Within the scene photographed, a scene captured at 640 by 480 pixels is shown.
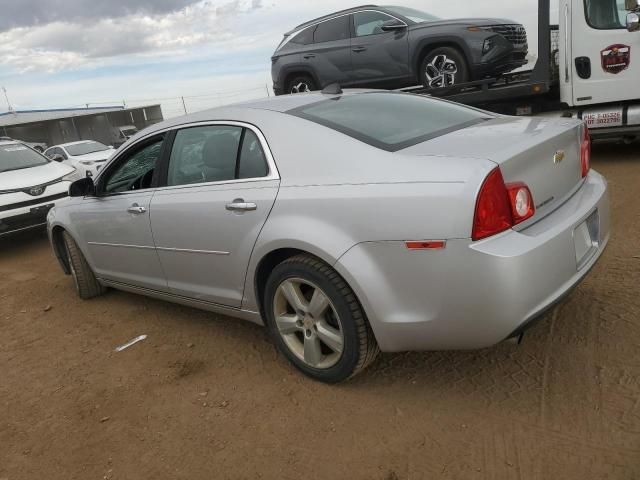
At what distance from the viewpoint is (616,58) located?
696 cm

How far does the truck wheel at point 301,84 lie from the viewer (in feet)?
30.7

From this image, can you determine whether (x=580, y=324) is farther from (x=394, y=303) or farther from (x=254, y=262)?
(x=254, y=262)

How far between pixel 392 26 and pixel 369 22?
482 millimetres

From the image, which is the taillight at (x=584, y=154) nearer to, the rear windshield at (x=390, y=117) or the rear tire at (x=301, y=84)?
the rear windshield at (x=390, y=117)

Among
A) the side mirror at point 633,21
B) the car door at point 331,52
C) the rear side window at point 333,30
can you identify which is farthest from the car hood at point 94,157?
the side mirror at point 633,21

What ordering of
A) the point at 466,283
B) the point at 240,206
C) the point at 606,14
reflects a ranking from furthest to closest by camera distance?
the point at 606,14 < the point at 240,206 < the point at 466,283

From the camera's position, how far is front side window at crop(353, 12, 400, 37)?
8234mm

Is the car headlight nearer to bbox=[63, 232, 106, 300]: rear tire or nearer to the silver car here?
bbox=[63, 232, 106, 300]: rear tire

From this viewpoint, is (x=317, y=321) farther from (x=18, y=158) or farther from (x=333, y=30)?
(x=18, y=158)

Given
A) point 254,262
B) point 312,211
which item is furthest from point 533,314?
point 254,262

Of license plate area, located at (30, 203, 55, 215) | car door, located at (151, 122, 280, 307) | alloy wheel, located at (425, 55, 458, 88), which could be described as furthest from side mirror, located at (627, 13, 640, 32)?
license plate area, located at (30, 203, 55, 215)

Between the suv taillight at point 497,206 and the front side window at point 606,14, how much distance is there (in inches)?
223

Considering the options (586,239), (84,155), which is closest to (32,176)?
(84,155)

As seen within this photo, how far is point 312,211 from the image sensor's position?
276 centimetres
